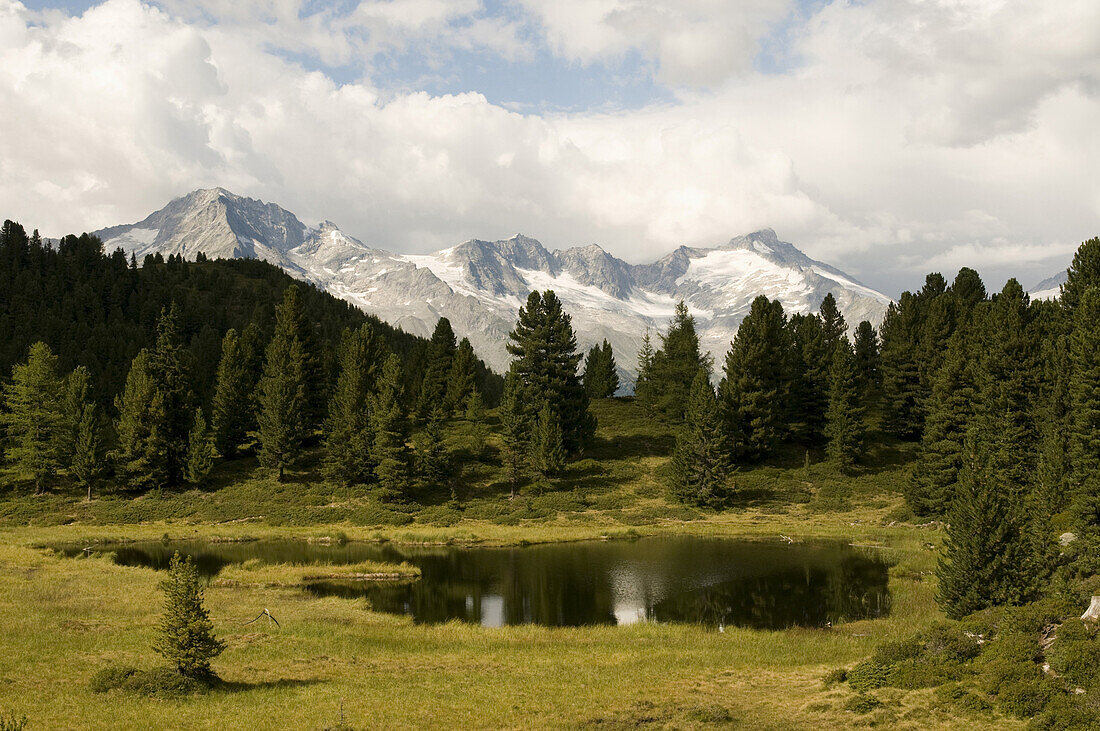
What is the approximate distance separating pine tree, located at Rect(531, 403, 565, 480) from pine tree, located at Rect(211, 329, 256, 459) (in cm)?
4255

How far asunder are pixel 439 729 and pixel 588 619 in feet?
67.9

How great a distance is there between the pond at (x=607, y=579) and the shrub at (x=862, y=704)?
1649 cm

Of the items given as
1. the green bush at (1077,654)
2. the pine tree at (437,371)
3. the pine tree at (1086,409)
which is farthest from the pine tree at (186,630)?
the pine tree at (437,371)

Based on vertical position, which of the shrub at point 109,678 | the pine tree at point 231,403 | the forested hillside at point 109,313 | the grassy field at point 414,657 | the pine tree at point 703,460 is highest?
the forested hillside at point 109,313

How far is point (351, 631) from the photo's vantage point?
3784 centimetres

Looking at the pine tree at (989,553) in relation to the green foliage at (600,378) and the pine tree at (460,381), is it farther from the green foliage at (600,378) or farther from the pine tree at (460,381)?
the green foliage at (600,378)

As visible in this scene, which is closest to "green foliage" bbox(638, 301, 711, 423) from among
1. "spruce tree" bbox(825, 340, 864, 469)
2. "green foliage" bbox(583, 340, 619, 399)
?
"green foliage" bbox(583, 340, 619, 399)

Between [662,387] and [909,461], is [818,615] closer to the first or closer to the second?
[909,461]

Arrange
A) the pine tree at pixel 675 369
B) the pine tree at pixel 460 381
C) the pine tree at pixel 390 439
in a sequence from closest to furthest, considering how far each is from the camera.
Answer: the pine tree at pixel 390 439 → the pine tree at pixel 675 369 → the pine tree at pixel 460 381

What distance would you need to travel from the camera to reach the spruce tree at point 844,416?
91688 mm

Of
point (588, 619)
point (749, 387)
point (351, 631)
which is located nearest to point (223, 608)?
point (351, 631)

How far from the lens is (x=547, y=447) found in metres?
89.4

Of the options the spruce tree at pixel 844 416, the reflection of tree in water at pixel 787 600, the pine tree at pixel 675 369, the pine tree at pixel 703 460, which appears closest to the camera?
the reflection of tree in water at pixel 787 600

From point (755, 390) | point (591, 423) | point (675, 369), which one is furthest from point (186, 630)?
point (675, 369)
